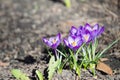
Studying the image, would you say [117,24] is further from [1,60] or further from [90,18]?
[1,60]

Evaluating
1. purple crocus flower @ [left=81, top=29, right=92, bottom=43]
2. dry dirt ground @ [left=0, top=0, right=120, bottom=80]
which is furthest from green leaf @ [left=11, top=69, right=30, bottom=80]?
purple crocus flower @ [left=81, top=29, right=92, bottom=43]

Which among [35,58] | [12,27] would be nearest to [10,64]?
[35,58]

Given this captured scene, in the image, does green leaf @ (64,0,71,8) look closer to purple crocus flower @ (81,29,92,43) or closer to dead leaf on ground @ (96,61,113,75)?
dead leaf on ground @ (96,61,113,75)

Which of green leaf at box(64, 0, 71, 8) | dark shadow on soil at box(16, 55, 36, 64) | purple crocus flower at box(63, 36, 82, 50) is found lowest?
dark shadow on soil at box(16, 55, 36, 64)

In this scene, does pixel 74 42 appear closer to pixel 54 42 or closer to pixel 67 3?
pixel 54 42

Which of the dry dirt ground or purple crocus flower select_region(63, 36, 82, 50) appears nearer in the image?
purple crocus flower select_region(63, 36, 82, 50)

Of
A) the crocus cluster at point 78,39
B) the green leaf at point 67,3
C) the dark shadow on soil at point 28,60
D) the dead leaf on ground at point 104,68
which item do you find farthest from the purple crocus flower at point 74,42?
the green leaf at point 67,3

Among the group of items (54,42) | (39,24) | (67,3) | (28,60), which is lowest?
(28,60)

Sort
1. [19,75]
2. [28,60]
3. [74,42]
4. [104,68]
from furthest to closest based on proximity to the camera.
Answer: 1. [28,60]
2. [104,68]
3. [19,75]
4. [74,42]

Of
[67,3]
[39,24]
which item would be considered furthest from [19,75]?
[67,3]
